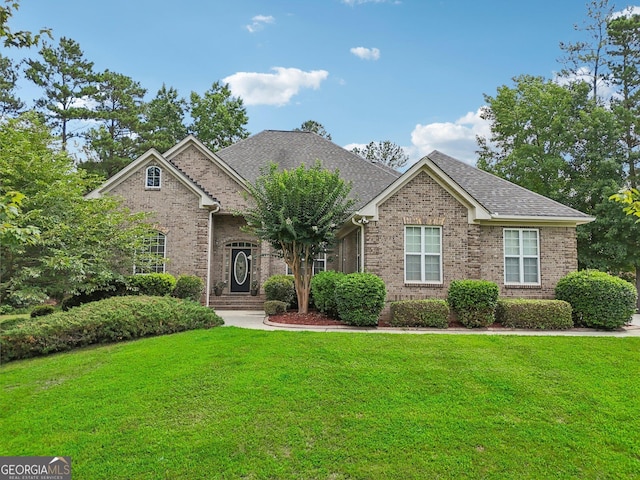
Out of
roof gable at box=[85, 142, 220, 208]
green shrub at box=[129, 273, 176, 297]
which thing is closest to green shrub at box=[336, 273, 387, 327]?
green shrub at box=[129, 273, 176, 297]

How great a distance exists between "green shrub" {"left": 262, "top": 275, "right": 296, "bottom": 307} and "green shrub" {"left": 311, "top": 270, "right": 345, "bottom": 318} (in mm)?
2492

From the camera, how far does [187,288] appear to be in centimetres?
1463

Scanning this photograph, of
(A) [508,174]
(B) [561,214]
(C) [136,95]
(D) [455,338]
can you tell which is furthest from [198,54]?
(C) [136,95]

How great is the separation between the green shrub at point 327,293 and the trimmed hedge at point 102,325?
141 inches

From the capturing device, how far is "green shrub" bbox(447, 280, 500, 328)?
11.4 meters

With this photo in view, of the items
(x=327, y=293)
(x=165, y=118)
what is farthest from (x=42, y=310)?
(x=165, y=118)

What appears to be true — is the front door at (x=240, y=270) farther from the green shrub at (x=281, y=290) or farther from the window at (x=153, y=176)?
the window at (x=153, y=176)

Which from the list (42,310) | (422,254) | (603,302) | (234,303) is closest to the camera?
Answer: (603,302)

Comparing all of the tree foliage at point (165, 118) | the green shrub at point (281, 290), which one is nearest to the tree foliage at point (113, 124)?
the tree foliage at point (165, 118)

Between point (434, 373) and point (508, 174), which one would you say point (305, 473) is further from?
point (508, 174)

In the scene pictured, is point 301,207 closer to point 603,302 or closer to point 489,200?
point 489,200

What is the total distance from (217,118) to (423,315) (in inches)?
1093

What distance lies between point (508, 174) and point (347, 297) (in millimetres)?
19626

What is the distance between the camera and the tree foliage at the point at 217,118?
3278cm
